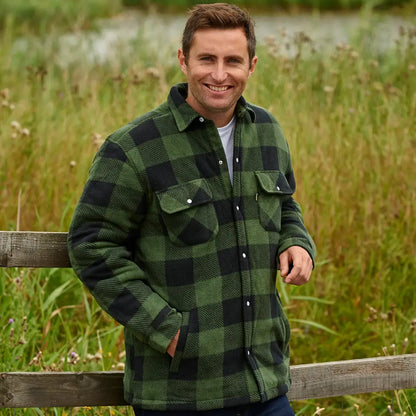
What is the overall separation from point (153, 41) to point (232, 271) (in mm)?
6089

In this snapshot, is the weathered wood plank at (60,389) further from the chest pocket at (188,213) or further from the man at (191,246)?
the chest pocket at (188,213)

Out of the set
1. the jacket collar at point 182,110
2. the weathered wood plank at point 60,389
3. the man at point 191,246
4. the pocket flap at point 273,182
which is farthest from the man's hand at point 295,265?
the weathered wood plank at point 60,389

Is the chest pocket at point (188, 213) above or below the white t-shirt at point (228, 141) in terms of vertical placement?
below

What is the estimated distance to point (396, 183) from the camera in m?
4.34

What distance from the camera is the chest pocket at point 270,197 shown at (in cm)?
219

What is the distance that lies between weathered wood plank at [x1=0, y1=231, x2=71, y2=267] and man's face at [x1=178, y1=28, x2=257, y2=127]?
65cm

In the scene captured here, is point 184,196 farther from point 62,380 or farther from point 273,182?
point 62,380

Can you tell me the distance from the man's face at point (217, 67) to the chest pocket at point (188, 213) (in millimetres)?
233

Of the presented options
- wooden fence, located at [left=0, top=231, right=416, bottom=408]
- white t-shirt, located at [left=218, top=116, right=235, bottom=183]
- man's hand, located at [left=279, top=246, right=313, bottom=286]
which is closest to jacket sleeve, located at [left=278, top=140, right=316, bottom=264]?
man's hand, located at [left=279, top=246, right=313, bottom=286]

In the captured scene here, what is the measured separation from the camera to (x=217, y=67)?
208 cm

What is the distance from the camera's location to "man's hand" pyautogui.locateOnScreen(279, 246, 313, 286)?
7.12 feet

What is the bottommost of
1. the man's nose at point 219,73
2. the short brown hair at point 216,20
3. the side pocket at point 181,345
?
the side pocket at point 181,345

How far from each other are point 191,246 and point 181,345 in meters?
0.27

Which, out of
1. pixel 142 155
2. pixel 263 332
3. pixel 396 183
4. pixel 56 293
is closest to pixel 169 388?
pixel 263 332
